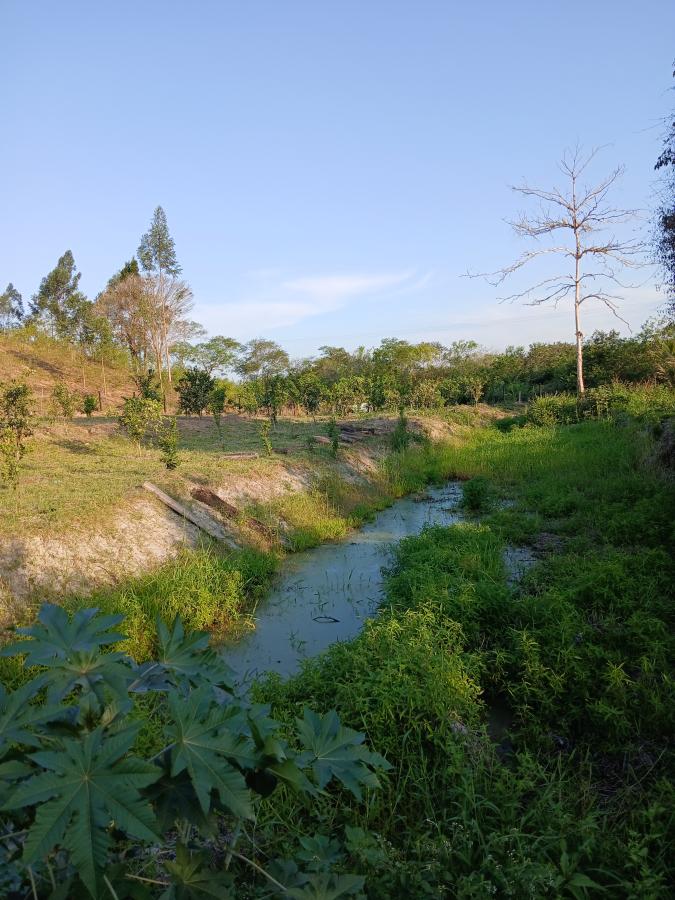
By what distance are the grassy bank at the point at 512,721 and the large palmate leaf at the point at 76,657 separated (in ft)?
3.74

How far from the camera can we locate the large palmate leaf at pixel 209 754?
1061 millimetres

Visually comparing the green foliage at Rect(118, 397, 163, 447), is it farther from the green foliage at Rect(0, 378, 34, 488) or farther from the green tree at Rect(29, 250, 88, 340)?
the green tree at Rect(29, 250, 88, 340)

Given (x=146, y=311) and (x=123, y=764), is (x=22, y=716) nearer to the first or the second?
(x=123, y=764)

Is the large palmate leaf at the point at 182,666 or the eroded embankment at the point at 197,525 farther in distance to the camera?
the eroded embankment at the point at 197,525

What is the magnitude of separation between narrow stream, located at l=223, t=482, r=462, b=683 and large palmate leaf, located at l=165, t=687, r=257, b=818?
110 inches

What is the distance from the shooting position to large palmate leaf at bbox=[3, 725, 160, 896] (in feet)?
3.04

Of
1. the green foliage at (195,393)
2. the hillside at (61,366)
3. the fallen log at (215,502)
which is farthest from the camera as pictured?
the hillside at (61,366)

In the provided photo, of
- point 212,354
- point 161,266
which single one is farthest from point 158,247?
point 212,354

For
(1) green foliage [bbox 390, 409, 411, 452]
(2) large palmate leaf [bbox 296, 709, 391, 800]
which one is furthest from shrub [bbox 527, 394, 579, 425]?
(2) large palmate leaf [bbox 296, 709, 391, 800]

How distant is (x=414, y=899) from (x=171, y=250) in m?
32.0

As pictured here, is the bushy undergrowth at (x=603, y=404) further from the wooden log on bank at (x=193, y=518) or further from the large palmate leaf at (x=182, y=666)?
the large palmate leaf at (x=182, y=666)

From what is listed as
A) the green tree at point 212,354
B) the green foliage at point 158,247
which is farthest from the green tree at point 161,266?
the green tree at point 212,354

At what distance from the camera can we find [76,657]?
1291mm

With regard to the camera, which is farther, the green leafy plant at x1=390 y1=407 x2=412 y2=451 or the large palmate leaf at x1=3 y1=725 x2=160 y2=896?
the green leafy plant at x1=390 y1=407 x2=412 y2=451
